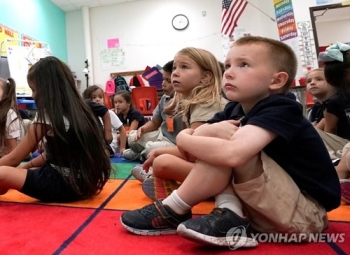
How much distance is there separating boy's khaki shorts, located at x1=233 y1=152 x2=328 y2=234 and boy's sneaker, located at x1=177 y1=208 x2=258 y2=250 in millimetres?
49

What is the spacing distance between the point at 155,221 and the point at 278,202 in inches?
11.3

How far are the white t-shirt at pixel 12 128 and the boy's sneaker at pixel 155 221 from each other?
4.62ft

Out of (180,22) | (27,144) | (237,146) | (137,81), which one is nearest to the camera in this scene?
(237,146)

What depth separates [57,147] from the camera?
1.01 m

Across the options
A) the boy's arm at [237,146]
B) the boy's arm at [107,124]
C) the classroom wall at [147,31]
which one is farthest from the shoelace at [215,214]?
the classroom wall at [147,31]

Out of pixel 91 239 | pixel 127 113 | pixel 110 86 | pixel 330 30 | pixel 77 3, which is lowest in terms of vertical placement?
pixel 91 239

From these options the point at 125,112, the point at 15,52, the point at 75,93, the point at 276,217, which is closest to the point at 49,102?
the point at 75,93

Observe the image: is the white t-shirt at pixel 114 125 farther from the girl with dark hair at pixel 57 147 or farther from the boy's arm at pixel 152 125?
the girl with dark hair at pixel 57 147

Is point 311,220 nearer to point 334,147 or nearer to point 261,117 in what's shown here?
point 261,117

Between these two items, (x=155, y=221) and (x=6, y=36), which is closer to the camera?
(x=155, y=221)

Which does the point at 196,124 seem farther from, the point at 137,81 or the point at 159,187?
the point at 137,81

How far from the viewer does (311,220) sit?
2.12 ft

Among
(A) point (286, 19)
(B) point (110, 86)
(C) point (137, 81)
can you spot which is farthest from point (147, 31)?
(A) point (286, 19)

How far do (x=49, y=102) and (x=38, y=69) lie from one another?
0.14 metres
